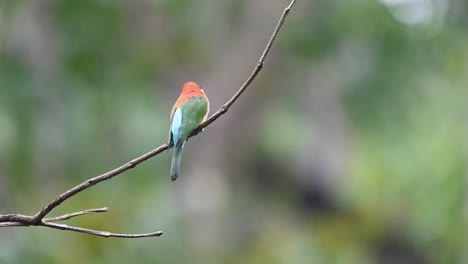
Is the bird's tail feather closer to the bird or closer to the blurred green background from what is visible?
the bird

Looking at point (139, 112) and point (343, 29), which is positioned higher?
point (343, 29)

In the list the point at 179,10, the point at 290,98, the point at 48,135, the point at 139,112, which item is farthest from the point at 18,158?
the point at 290,98

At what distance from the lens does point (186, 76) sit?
9.93 meters

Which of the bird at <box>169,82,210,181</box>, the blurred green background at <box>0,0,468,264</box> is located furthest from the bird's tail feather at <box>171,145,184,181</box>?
the blurred green background at <box>0,0,468,264</box>

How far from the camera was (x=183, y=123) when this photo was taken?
2539mm

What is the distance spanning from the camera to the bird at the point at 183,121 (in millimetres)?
2529

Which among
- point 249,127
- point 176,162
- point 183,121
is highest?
point 183,121

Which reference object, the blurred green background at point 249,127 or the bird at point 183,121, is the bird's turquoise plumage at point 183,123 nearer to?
the bird at point 183,121

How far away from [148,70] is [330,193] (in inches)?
98.1

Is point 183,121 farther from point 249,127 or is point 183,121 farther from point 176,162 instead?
point 249,127

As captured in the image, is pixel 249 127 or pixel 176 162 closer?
pixel 176 162

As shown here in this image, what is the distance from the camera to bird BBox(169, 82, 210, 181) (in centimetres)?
253

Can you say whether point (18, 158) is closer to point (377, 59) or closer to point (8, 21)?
point (8, 21)

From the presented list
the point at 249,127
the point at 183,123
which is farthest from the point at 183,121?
the point at 249,127
